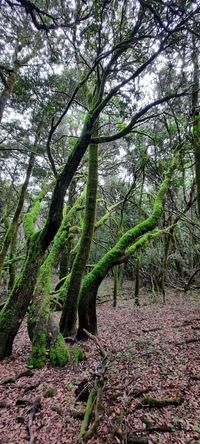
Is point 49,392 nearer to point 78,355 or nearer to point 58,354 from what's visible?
point 58,354

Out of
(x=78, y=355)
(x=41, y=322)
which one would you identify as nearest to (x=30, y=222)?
(x=41, y=322)

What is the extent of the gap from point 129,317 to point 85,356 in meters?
4.13

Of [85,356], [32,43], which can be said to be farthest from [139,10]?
[85,356]

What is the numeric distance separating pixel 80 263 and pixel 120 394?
362cm

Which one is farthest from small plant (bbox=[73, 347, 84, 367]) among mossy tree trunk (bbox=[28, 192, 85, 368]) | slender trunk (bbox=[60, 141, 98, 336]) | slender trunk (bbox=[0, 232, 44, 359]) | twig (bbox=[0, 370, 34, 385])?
slender trunk (bbox=[0, 232, 44, 359])

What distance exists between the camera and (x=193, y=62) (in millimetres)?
6266

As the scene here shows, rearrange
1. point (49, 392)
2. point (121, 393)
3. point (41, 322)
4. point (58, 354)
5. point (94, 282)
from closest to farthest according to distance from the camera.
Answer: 1. point (121, 393)
2. point (49, 392)
3. point (58, 354)
4. point (41, 322)
5. point (94, 282)

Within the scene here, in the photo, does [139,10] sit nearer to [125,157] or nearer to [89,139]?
[89,139]

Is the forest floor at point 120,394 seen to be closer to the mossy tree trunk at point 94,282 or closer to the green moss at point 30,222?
the mossy tree trunk at point 94,282

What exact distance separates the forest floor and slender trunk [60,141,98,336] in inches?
32.5

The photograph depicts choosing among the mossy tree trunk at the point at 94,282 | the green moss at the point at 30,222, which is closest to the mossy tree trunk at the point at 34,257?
the green moss at the point at 30,222

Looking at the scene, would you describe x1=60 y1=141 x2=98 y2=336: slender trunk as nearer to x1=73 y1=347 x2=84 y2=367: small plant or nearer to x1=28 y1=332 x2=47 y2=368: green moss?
x1=73 y1=347 x2=84 y2=367: small plant

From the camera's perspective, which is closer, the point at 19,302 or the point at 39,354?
the point at 39,354

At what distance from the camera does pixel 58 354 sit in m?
5.22
